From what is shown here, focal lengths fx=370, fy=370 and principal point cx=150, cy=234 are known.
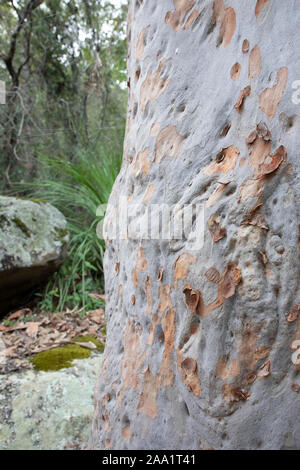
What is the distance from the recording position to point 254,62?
1153 millimetres

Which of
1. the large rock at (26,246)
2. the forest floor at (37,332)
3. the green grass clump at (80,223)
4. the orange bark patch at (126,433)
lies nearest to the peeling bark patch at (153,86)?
the orange bark patch at (126,433)

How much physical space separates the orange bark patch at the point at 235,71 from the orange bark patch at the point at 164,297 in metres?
0.72

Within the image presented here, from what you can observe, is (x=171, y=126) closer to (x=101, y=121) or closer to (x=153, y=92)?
(x=153, y=92)

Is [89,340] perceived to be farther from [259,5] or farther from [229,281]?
[259,5]

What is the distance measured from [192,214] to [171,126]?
36cm

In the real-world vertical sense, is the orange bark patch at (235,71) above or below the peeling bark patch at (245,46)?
below

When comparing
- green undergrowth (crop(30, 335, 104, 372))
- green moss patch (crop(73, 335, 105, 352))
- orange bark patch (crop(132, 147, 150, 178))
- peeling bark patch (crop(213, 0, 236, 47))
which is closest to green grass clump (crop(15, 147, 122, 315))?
green moss patch (crop(73, 335, 105, 352))

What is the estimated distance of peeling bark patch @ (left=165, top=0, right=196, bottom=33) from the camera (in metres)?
1.37

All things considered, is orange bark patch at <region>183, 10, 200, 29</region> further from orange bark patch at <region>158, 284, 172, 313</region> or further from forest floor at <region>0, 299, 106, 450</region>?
forest floor at <region>0, 299, 106, 450</region>

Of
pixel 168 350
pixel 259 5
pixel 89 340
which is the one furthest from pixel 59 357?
pixel 259 5

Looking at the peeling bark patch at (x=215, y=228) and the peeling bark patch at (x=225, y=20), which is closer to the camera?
the peeling bark patch at (x=215, y=228)

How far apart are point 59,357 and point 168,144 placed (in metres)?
1.91

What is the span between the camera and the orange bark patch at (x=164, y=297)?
1.25m

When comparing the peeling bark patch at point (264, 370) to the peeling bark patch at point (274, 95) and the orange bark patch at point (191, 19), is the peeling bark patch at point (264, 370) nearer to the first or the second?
the peeling bark patch at point (274, 95)
